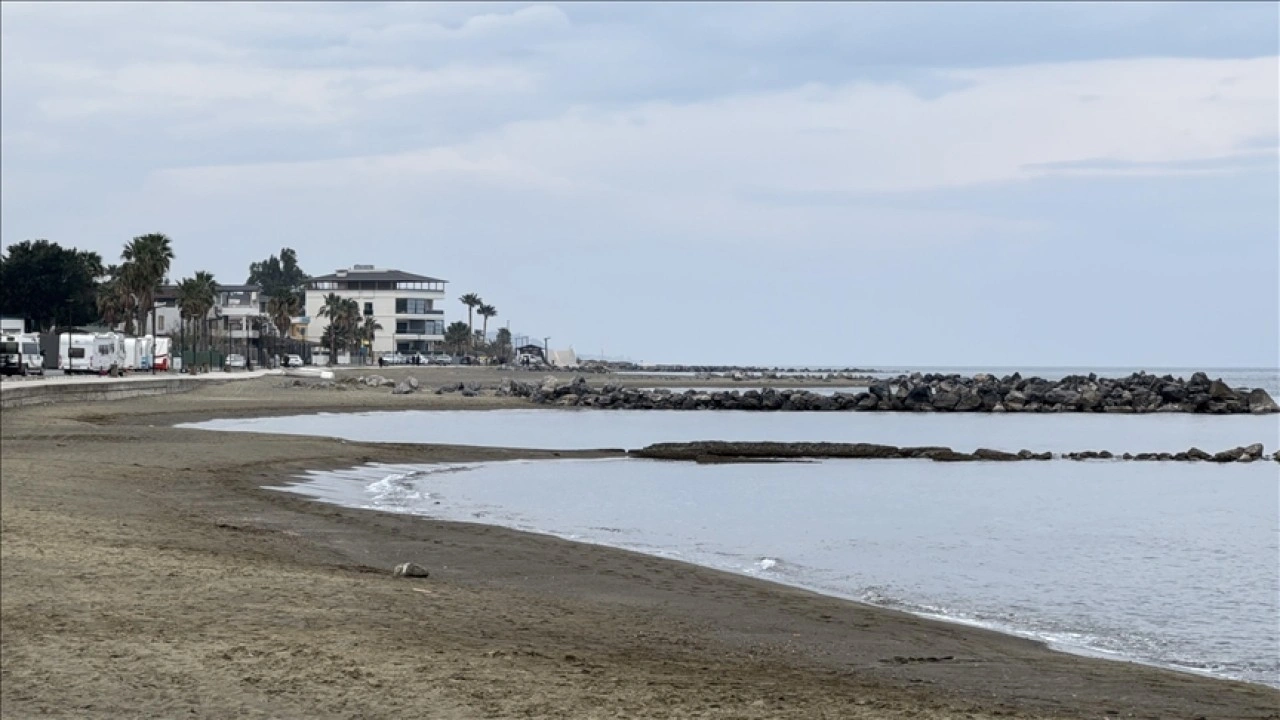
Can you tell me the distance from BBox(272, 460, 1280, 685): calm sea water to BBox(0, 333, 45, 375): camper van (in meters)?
42.0

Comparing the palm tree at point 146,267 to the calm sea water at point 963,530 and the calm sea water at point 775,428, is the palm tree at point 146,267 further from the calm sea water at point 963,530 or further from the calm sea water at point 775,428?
the calm sea water at point 963,530

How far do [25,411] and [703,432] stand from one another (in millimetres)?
30470

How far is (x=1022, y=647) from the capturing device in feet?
47.2

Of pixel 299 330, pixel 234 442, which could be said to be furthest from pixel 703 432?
pixel 299 330

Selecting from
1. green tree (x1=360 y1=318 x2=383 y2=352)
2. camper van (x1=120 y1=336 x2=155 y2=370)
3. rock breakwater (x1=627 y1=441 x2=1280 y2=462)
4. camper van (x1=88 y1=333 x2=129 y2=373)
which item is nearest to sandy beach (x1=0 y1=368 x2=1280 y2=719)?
rock breakwater (x1=627 y1=441 x2=1280 y2=462)

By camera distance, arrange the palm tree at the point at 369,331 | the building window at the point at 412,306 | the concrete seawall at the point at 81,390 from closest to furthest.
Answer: the concrete seawall at the point at 81,390 → the palm tree at the point at 369,331 → the building window at the point at 412,306

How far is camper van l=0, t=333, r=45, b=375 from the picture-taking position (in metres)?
72.0

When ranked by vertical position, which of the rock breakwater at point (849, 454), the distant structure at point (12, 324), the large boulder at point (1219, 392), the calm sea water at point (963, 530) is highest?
the distant structure at point (12, 324)

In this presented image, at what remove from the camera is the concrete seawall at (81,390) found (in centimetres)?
4591

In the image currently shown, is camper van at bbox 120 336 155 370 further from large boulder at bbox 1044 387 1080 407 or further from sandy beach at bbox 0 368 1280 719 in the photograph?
sandy beach at bbox 0 368 1280 719

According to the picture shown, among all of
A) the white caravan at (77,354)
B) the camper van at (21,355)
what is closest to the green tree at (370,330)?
the camper van at (21,355)

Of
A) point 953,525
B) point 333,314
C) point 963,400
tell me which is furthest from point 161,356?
point 953,525

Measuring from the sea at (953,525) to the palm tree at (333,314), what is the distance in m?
113

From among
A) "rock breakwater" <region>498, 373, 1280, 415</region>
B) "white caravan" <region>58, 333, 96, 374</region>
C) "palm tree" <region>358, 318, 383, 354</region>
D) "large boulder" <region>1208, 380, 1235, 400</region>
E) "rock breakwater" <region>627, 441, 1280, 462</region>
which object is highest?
"palm tree" <region>358, 318, 383, 354</region>
